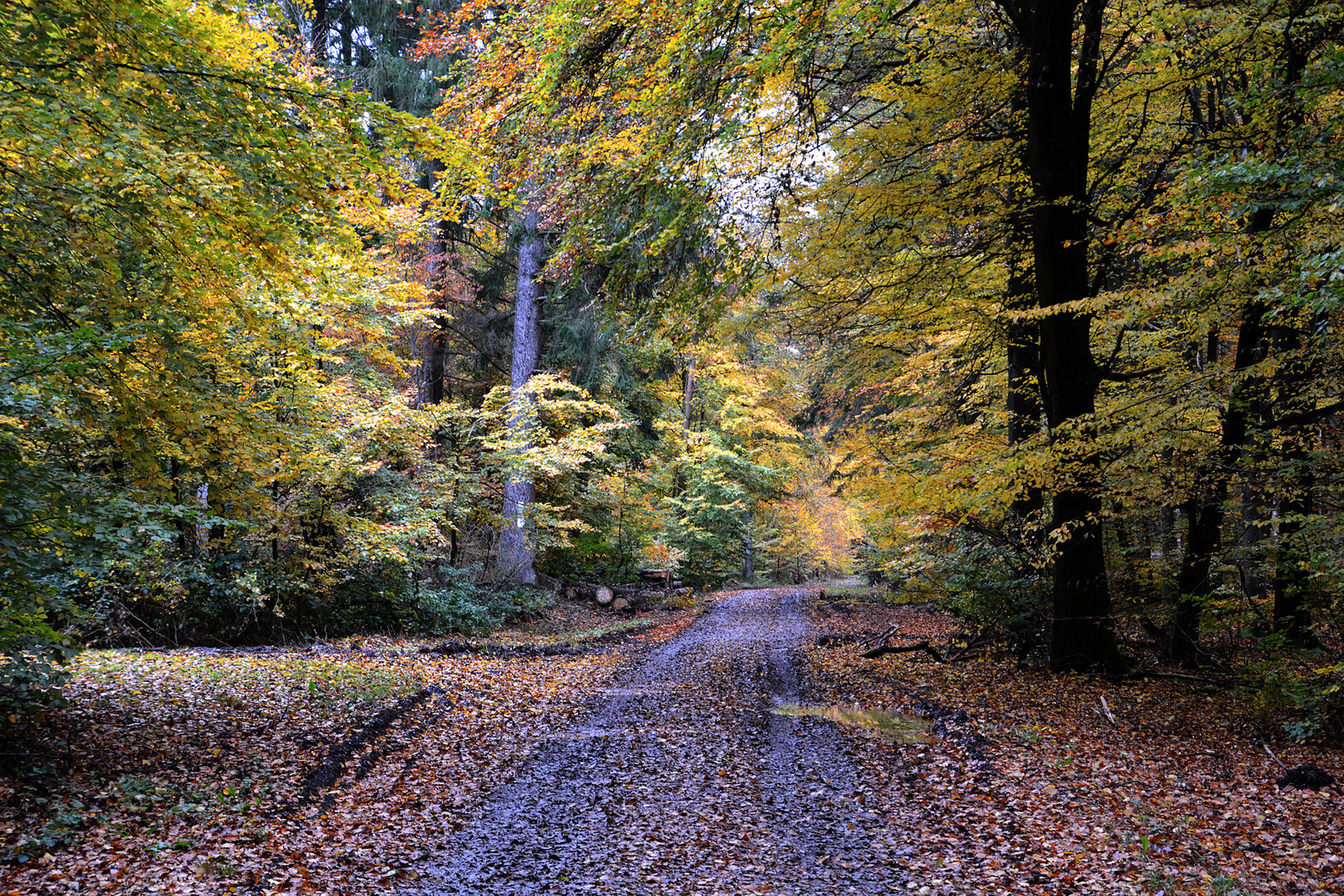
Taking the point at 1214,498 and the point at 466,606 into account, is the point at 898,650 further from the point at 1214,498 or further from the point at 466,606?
the point at 466,606

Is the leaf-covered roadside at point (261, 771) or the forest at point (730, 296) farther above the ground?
the forest at point (730, 296)

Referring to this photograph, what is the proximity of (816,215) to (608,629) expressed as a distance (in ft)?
31.6

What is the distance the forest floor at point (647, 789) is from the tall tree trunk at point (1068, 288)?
870 mm

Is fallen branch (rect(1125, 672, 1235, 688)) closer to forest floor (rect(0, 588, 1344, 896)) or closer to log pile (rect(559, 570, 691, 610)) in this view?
forest floor (rect(0, 588, 1344, 896))

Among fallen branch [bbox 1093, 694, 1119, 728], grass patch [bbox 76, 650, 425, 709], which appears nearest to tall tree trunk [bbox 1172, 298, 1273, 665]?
fallen branch [bbox 1093, 694, 1119, 728]

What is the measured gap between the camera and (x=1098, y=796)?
5305 millimetres

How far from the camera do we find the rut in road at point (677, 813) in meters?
4.34

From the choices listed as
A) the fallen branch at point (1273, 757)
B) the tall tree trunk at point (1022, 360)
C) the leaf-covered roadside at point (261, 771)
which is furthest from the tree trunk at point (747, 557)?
the fallen branch at point (1273, 757)

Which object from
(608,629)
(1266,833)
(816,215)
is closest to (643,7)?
(816,215)

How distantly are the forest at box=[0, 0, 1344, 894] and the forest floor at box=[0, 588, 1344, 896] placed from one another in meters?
0.40

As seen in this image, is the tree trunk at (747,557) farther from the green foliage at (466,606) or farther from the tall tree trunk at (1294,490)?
Answer: the tall tree trunk at (1294,490)

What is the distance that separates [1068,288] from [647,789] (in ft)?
23.7

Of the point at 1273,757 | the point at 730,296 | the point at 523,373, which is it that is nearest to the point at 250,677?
the point at 730,296

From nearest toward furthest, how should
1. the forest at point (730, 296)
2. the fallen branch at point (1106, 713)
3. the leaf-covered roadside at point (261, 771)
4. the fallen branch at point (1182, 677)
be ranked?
1. the leaf-covered roadside at point (261, 771)
2. the forest at point (730, 296)
3. the fallen branch at point (1106, 713)
4. the fallen branch at point (1182, 677)
